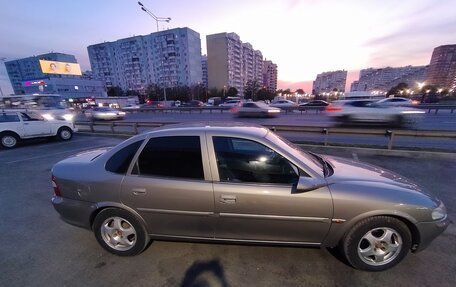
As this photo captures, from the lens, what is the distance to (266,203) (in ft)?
7.45

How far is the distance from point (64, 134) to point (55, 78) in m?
84.4

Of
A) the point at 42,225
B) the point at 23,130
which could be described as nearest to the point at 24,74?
the point at 23,130

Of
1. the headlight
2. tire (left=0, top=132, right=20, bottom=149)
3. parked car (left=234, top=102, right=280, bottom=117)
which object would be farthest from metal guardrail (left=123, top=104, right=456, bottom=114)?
the headlight

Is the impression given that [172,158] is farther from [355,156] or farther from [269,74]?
[269,74]

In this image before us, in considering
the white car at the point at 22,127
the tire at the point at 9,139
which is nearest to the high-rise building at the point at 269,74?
the white car at the point at 22,127

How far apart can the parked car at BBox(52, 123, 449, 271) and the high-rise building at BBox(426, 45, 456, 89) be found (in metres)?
142

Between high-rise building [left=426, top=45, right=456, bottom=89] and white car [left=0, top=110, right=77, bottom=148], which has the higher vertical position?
high-rise building [left=426, top=45, right=456, bottom=89]

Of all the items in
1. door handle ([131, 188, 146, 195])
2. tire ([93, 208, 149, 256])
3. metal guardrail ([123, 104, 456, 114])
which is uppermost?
A: door handle ([131, 188, 146, 195])

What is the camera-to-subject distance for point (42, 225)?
337 cm

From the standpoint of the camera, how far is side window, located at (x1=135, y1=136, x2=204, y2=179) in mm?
2438

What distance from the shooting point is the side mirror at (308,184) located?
2.19 metres

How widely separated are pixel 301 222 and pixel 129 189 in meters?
1.96

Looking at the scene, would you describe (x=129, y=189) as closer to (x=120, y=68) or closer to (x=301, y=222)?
(x=301, y=222)

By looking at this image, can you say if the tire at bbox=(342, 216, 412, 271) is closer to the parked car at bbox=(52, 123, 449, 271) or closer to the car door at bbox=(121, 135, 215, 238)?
the parked car at bbox=(52, 123, 449, 271)
